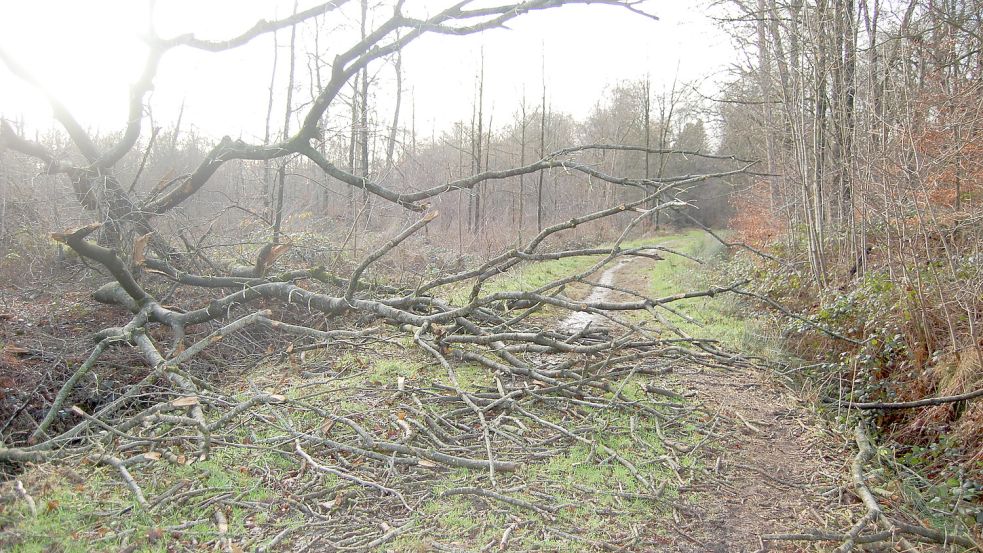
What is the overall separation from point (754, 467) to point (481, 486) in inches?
77.2

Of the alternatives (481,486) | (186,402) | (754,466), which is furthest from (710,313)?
(186,402)

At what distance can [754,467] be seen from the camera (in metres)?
4.23

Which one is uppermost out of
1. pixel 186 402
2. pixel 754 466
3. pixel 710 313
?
pixel 186 402

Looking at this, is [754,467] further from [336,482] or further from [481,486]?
[336,482]

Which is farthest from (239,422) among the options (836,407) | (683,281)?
(683,281)

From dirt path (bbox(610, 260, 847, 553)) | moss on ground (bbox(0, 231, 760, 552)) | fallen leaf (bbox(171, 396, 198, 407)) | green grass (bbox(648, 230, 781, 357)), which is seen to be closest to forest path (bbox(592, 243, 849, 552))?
dirt path (bbox(610, 260, 847, 553))

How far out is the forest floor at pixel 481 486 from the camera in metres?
3.29

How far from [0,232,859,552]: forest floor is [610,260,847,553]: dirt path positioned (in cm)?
1

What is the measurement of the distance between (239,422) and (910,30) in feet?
31.5

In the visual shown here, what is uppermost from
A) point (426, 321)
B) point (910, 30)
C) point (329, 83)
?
point (910, 30)

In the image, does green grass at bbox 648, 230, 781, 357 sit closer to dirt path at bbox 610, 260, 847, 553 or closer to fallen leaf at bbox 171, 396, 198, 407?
dirt path at bbox 610, 260, 847, 553

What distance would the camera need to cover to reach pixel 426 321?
604cm

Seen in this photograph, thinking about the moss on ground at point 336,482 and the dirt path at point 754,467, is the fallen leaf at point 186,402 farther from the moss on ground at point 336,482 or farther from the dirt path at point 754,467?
the dirt path at point 754,467

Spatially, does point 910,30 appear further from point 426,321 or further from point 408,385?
point 408,385
